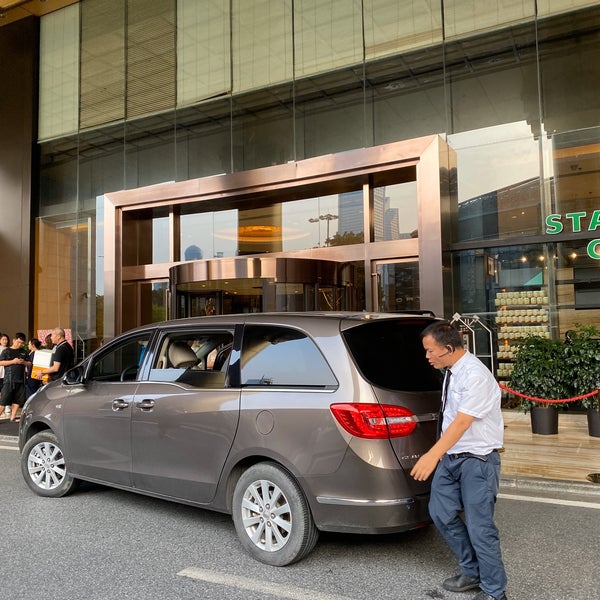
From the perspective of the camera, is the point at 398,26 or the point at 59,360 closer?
the point at 59,360

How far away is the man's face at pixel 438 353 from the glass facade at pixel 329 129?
28.7 feet

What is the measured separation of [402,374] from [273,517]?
51.8 inches

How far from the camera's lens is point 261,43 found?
15.3 meters

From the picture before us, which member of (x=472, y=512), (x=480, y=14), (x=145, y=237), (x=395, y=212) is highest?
(x=480, y=14)

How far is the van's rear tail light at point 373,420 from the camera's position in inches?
144

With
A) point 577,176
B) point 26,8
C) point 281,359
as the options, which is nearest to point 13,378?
point 281,359

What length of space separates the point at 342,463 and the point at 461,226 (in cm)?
977

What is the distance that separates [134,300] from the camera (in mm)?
15898

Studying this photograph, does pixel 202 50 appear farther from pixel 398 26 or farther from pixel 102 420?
pixel 102 420

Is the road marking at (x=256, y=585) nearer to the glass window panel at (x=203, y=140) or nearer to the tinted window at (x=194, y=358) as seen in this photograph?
the tinted window at (x=194, y=358)

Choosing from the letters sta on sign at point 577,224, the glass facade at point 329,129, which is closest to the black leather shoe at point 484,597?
the glass facade at point 329,129

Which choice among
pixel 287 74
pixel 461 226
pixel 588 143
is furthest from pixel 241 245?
pixel 588 143

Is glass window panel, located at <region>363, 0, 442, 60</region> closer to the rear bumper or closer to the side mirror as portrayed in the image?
the side mirror

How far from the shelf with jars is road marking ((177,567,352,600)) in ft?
30.4
